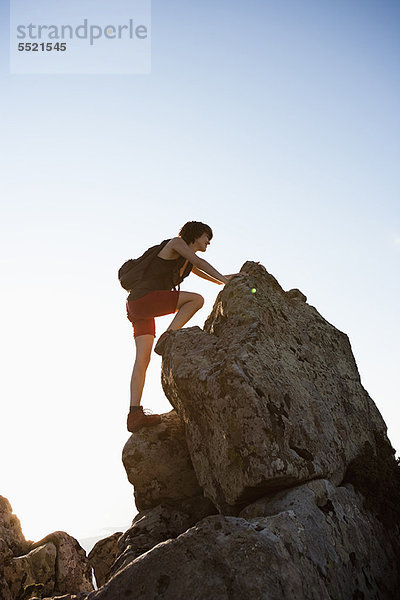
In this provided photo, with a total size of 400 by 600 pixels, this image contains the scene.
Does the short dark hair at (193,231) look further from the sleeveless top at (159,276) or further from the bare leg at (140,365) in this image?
the bare leg at (140,365)

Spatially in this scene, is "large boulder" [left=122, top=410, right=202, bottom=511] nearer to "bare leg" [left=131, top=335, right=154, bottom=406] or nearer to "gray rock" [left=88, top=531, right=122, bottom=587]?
"bare leg" [left=131, top=335, right=154, bottom=406]

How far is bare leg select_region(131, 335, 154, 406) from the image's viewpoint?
11.4 metres

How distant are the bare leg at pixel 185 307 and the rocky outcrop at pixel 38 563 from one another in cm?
782

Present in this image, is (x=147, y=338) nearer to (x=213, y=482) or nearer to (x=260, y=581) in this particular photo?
(x=213, y=482)

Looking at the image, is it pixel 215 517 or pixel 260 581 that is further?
pixel 215 517

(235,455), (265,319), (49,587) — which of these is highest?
(265,319)

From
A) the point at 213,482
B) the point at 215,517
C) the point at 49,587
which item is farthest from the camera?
the point at 49,587

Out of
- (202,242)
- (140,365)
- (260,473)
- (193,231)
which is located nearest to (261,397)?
(260,473)

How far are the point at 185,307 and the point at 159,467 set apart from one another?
399 cm

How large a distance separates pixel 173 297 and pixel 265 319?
2.50 meters

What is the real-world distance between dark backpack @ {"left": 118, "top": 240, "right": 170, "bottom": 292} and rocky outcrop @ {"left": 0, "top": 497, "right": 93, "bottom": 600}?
321 inches

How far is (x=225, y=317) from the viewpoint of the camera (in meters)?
11.2

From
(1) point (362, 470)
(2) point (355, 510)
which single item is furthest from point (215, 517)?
(1) point (362, 470)

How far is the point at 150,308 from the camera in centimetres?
1170
